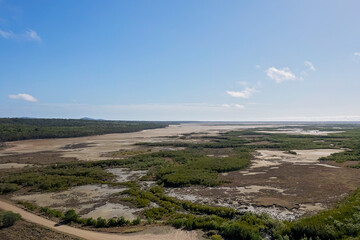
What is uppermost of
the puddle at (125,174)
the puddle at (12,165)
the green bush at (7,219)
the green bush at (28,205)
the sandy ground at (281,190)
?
the green bush at (7,219)

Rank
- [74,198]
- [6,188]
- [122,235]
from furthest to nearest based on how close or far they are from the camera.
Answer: [6,188] < [74,198] < [122,235]

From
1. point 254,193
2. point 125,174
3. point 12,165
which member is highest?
point 12,165

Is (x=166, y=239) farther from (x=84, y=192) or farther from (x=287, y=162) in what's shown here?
(x=287, y=162)

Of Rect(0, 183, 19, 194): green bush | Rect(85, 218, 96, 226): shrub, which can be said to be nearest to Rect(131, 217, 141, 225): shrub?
Rect(85, 218, 96, 226): shrub

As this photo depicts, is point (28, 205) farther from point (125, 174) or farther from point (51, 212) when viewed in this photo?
point (125, 174)

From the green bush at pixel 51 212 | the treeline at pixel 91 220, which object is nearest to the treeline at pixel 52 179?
the green bush at pixel 51 212

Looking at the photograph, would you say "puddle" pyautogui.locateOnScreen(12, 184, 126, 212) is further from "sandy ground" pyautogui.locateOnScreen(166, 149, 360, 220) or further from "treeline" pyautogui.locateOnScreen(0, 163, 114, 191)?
"sandy ground" pyautogui.locateOnScreen(166, 149, 360, 220)

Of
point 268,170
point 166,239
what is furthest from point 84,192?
point 268,170

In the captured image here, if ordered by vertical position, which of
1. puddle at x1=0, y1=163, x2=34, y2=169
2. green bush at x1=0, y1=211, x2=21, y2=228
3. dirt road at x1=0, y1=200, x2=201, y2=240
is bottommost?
dirt road at x1=0, y1=200, x2=201, y2=240

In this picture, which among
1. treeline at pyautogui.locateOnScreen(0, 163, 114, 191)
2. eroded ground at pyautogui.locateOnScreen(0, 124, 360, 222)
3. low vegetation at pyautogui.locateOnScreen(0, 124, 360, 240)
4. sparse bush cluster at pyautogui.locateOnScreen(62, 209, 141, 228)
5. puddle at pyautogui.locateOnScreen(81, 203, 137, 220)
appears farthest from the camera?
treeline at pyautogui.locateOnScreen(0, 163, 114, 191)

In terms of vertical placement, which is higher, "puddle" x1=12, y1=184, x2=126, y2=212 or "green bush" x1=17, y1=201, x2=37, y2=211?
"green bush" x1=17, y1=201, x2=37, y2=211

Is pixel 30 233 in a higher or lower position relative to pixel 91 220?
lower

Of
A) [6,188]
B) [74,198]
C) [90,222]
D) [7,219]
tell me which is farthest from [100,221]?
[6,188]

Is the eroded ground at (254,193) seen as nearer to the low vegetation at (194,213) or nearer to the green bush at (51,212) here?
the green bush at (51,212)
